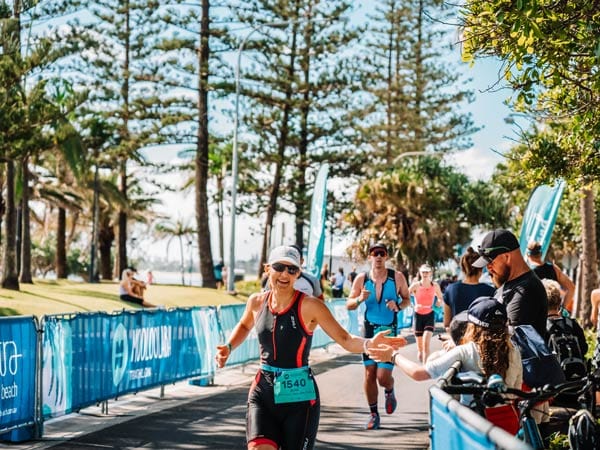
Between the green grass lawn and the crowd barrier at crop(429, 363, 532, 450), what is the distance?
52.2ft

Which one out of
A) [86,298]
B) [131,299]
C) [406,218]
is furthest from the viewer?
[406,218]

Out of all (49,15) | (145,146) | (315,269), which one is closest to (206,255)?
(145,146)

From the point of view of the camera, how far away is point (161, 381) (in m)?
13.1

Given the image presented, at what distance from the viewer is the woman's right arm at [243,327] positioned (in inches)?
256

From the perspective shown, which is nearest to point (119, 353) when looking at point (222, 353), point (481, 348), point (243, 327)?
point (243, 327)

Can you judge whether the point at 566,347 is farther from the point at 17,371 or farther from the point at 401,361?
the point at 17,371

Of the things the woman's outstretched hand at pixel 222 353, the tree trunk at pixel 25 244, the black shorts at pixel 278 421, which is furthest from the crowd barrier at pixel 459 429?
the tree trunk at pixel 25 244

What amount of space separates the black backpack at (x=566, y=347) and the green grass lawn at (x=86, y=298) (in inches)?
531

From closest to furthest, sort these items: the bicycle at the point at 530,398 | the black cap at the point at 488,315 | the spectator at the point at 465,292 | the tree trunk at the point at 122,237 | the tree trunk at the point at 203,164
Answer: the bicycle at the point at 530,398 < the black cap at the point at 488,315 < the spectator at the point at 465,292 < the tree trunk at the point at 203,164 < the tree trunk at the point at 122,237

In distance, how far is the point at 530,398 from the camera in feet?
14.6

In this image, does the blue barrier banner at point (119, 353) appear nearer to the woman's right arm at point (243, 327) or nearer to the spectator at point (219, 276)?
the woman's right arm at point (243, 327)

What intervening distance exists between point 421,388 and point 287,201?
1471 inches

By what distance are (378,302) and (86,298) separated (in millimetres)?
20132

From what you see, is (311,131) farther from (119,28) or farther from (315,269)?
(315,269)
